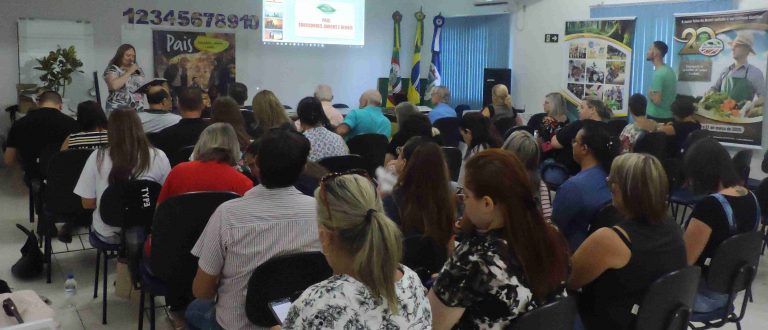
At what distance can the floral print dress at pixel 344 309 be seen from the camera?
4.84 ft

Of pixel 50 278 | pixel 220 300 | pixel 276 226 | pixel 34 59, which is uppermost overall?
pixel 34 59

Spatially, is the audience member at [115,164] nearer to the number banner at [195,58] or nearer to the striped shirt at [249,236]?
the striped shirt at [249,236]

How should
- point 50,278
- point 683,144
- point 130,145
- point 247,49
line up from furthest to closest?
1. point 247,49
2. point 683,144
3. point 50,278
4. point 130,145

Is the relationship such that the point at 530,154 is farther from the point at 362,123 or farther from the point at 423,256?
the point at 362,123

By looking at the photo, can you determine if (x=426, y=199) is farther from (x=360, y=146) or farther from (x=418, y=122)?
(x=360, y=146)

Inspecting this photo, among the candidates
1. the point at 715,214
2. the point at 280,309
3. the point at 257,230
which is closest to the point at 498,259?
the point at 280,309

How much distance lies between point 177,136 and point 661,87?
5.38 metres

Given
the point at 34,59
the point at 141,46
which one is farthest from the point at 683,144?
the point at 34,59

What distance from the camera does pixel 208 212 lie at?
2.82 m

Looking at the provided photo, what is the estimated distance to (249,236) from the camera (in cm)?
224

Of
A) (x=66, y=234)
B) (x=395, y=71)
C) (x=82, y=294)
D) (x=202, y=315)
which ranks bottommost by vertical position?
(x=82, y=294)

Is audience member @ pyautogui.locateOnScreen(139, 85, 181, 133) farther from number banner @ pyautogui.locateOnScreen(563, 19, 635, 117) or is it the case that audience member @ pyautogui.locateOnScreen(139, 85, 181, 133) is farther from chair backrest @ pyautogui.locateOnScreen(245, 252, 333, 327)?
number banner @ pyautogui.locateOnScreen(563, 19, 635, 117)

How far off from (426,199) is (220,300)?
891mm

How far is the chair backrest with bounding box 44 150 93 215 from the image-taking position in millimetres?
4082
